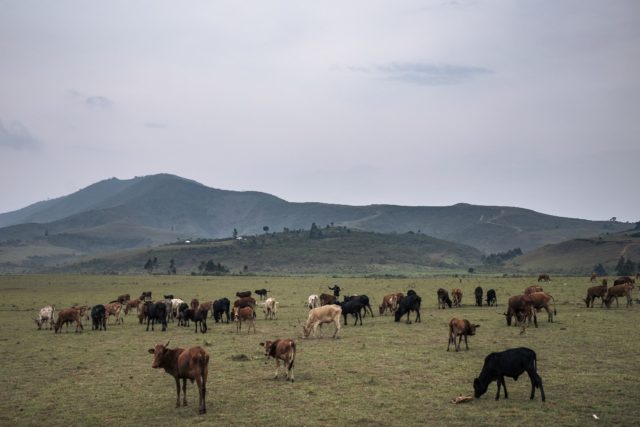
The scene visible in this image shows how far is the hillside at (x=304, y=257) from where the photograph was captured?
142m

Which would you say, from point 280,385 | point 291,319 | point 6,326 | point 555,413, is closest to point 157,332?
point 291,319

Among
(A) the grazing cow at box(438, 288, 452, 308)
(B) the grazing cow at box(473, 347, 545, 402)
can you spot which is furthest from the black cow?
(B) the grazing cow at box(473, 347, 545, 402)

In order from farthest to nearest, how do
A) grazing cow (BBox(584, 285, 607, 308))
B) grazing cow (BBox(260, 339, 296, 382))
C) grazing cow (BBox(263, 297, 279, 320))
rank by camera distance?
grazing cow (BBox(584, 285, 607, 308)) < grazing cow (BBox(263, 297, 279, 320)) < grazing cow (BBox(260, 339, 296, 382))

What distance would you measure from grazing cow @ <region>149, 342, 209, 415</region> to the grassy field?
62cm

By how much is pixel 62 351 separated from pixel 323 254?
12893 centimetres

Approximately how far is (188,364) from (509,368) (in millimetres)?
9001

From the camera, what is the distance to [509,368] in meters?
15.6

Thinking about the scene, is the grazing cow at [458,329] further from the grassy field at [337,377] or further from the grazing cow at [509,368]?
the grazing cow at [509,368]

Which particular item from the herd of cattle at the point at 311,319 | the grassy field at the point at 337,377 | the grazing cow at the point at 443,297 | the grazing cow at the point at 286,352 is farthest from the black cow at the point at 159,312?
the grazing cow at the point at 443,297

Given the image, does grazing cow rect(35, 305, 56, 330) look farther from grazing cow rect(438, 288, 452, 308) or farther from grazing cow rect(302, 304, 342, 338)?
grazing cow rect(438, 288, 452, 308)

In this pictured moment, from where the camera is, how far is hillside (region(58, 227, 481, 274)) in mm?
141625

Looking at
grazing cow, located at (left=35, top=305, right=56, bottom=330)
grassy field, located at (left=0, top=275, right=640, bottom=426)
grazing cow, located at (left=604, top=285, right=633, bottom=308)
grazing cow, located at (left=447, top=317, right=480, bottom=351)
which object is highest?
grazing cow, located at (left=604, top=285, right=633, bottom=308)

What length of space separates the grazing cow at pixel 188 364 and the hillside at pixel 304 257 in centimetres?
11398

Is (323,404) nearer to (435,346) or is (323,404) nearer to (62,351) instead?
(435,346)
